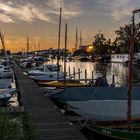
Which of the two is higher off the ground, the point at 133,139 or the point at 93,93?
the point at 93,93

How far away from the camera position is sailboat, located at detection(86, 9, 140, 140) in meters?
17.1

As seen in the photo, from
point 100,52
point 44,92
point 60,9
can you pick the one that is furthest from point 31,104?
point 100,52

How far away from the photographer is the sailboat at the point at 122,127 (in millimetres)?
17094

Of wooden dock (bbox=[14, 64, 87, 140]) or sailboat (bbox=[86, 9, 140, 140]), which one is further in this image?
sailboat (bbox=[86, 9, 140, 140])

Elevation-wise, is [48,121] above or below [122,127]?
above

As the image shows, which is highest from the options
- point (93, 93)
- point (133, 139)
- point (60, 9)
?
point (60, 9)

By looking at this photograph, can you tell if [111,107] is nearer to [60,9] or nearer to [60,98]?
[60,98]

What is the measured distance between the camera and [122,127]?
19094mm

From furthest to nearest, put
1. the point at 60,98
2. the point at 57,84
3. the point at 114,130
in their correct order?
1. the point at 57,84
2. the point at 60,98
3. the point at 114,130

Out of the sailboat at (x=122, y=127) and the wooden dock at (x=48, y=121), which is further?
the sailboat at (x=122, y=127)

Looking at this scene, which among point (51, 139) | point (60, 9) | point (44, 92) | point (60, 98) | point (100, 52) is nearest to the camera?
point (51, 139)

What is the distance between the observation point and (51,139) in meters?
16.4

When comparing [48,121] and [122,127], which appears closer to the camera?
[122,127]

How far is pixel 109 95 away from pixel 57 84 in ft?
54.3
